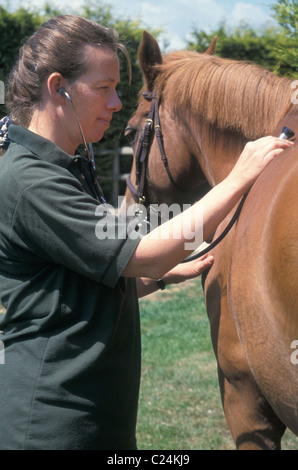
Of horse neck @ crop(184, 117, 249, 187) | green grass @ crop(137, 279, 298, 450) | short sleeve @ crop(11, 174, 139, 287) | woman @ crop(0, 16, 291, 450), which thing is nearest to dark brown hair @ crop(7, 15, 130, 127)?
woman @ crop(0, 16, 291, 450)

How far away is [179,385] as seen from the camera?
4.24m

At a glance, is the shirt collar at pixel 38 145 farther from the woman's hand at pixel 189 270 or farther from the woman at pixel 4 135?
the woman's hand at pixel 189 270

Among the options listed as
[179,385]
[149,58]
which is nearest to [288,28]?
[149,58]

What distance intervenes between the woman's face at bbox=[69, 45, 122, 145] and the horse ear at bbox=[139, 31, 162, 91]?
3.44 feet

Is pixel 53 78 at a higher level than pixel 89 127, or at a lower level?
higher

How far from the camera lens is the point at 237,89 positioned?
2107 millimetres

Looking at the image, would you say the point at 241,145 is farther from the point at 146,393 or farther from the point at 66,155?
the point at 146,393

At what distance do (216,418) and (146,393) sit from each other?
675mm

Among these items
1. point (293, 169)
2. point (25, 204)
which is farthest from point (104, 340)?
point (293, 169)

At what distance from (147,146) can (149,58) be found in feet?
1.53

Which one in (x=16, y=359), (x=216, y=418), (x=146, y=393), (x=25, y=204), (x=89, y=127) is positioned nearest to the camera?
(x=25, y=204)

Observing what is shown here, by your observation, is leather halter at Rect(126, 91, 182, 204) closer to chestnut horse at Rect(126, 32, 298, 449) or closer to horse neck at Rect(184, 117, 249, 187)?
chestnut horse at Rect(126, 32, 298, 449)

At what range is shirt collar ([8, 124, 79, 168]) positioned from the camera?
63.4 inches

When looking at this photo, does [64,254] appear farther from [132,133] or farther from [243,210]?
[132,133]
